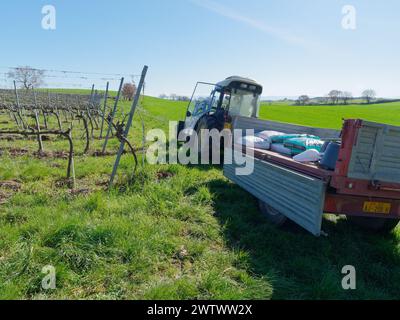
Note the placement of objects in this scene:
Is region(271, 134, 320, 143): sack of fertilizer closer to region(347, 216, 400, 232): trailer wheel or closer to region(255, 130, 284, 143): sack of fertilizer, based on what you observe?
region(255, 130, 284, 143): sack of fertilizer

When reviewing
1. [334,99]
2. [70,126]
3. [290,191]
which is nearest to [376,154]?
[290,191]

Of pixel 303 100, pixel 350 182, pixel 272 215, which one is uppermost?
pixel 303 100

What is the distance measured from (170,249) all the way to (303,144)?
9.19 feet

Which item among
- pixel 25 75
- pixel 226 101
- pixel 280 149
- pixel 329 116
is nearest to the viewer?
pixel 280 149

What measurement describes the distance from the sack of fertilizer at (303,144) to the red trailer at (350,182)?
0.74 metres

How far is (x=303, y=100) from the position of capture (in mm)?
64750

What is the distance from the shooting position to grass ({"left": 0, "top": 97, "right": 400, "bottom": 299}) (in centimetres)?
275

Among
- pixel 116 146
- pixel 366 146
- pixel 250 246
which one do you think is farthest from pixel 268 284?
pixel 116 146

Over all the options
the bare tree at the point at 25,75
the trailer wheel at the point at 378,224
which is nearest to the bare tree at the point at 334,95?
the bare tree at the point at 25,75

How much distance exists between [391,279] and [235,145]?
3.39m

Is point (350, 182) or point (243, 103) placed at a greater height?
point (243, 103)

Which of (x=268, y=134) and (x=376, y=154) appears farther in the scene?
(x=268, y=134)

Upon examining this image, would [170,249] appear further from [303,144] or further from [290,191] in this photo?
[303,144]

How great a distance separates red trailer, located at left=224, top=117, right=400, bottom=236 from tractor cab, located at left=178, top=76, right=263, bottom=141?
4.25m
